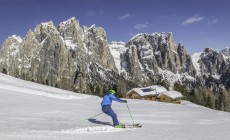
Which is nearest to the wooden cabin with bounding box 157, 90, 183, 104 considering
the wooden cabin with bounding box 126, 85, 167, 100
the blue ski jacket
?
the wooden cabin with bounding box 126, 85, 167, 100

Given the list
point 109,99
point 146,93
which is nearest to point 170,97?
point 146,93

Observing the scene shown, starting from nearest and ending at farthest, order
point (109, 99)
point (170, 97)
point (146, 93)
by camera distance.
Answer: point (109, 99) → point (170, 97) → point (146, 93)

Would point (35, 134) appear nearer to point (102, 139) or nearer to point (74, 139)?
point (74, 139)

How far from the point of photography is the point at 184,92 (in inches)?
5037

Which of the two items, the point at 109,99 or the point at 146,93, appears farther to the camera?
the point at 146,93

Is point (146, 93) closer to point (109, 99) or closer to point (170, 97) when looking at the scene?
point (170, 97)

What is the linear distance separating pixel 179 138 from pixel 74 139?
4587mm

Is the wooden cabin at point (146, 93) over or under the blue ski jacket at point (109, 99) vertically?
over

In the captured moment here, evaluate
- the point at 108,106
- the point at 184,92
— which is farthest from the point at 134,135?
the point at 184,92

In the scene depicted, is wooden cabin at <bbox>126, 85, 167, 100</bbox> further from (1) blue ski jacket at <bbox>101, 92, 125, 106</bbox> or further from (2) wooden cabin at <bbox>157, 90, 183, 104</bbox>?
(1) blue ski jacket at <bbox>101, 92, 125, 106</bbox>

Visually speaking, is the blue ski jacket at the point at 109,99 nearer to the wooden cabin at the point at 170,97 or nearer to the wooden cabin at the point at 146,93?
the wooden cabin at the point at 170,97

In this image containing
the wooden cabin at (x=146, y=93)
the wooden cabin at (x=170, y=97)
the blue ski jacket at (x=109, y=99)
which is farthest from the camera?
the wooden cabin at (x=146, y=93)

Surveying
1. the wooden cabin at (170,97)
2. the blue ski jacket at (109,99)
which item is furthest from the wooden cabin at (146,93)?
the blue ski jacket at (109,99)

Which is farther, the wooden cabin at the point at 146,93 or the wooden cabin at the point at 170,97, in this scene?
the wooden cabin at the point at 146,93
